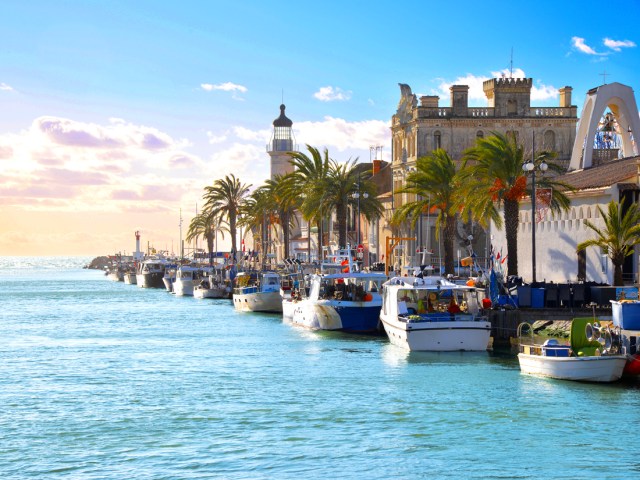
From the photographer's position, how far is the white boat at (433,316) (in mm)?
44688

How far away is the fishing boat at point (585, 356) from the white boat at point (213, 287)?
246ft

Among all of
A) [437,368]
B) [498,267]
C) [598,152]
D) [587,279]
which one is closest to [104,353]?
[437,368]

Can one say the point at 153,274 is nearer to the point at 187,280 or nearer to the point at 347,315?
the point at 187,280

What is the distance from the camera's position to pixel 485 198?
2233 inches

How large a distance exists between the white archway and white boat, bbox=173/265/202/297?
57.1m

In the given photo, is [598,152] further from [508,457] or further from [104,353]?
[508,457]

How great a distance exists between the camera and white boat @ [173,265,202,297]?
123688 millimetres

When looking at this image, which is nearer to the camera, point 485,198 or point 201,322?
point 485,198

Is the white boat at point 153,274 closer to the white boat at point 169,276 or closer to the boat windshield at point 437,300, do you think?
the white boat at point 169,276

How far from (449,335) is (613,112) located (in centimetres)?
4043

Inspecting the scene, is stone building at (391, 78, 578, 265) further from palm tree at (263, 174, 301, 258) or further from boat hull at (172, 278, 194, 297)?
boat hull at (172, 278, 194, 297)

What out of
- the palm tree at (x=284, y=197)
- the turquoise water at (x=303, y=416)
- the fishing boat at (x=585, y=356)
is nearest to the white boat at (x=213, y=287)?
the palm tree at (x=284, y=197)

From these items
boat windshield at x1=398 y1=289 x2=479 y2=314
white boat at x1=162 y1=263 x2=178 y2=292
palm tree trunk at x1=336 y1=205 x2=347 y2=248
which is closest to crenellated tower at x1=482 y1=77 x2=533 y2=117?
palm tree trunk at x1=336 y1=205 x2=347 y2=248

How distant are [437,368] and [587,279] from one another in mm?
21728
